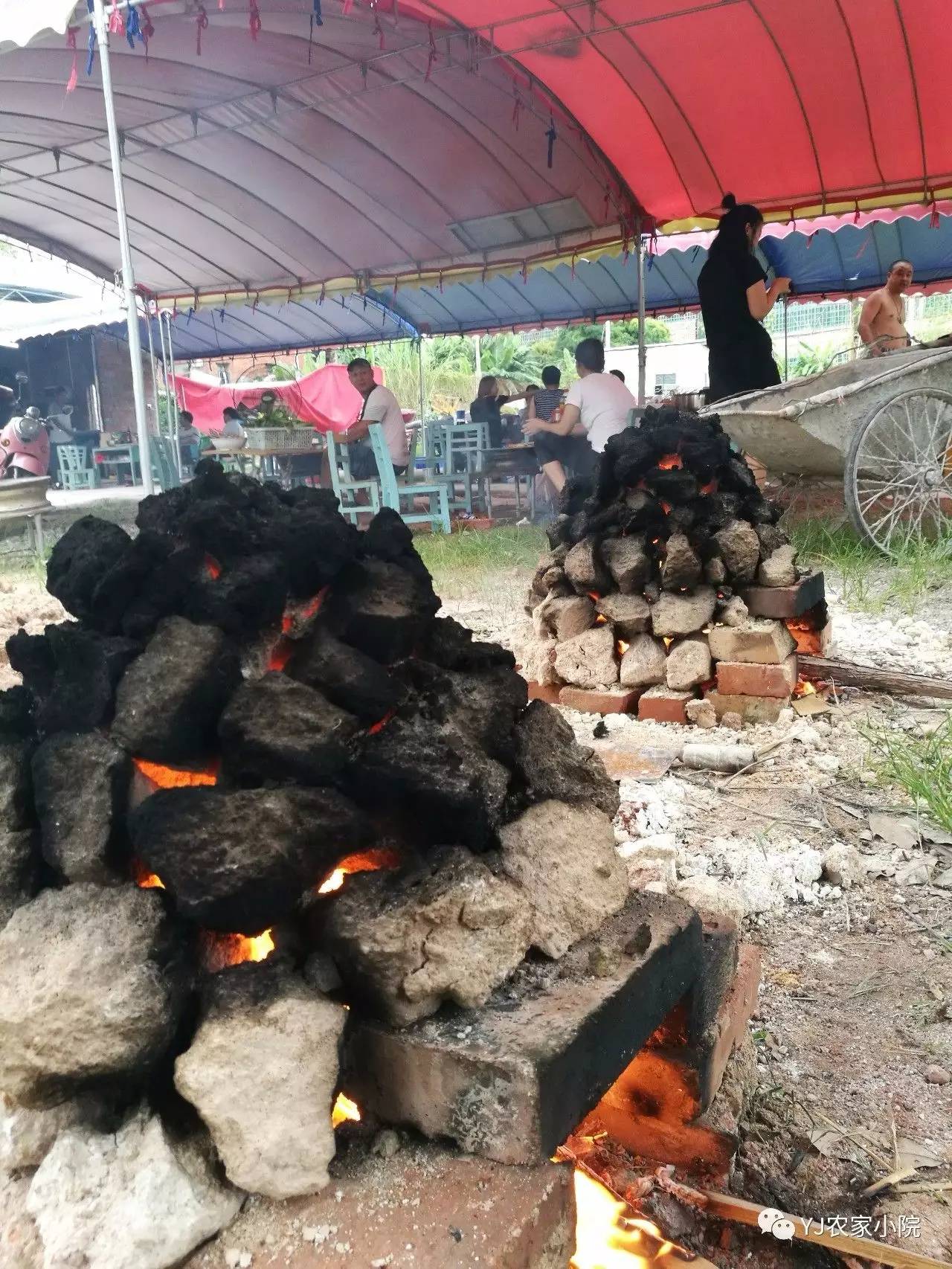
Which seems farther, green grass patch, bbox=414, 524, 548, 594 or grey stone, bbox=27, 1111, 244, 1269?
green grass patch, bbox=414, 524, 548, 594

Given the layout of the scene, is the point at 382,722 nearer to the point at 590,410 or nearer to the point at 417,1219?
the point at 417,1219

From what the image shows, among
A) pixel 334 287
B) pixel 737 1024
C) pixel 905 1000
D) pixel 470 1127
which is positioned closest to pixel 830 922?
pixel 905 1000

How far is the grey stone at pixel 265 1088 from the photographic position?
3.77 ft

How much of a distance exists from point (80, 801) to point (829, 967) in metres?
1.79

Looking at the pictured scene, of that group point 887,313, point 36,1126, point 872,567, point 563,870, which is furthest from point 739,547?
point 887,313

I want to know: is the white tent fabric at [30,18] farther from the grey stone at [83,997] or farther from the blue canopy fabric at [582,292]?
the blue canopy fabric at [582,292]

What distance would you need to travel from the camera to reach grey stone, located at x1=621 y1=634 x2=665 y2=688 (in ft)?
13.4

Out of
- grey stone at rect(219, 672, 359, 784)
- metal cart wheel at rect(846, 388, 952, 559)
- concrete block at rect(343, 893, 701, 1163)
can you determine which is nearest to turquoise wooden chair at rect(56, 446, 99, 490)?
Result: metal cart wheel at rect(846, 388, 952, 559)

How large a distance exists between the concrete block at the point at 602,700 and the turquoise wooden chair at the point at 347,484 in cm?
490

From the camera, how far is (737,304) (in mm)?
5965

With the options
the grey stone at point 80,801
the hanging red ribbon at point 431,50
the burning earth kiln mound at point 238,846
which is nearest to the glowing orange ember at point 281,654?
the burning earth kiln mound at point 238,846

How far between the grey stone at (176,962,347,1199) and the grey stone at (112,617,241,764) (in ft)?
Answer: 1.33

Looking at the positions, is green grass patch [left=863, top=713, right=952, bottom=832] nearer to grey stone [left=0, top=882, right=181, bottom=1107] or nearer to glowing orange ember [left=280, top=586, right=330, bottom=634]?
glowing orange ember [left=280, top=586, right=330, bottom=634]

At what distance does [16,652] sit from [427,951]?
2.89 ft
